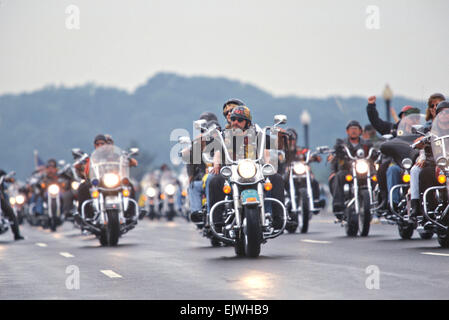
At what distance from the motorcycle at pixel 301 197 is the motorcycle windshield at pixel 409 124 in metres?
4.69

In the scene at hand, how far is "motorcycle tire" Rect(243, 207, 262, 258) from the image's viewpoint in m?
12.9

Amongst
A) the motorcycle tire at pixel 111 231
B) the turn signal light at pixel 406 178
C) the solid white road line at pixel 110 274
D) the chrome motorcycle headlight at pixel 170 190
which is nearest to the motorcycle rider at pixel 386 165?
the turn signal light at pixel 406 178

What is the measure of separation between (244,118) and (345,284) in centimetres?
467

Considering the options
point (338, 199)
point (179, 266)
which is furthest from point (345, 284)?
point (338, 199)

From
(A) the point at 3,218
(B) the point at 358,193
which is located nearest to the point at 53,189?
(A) the point at 3,218

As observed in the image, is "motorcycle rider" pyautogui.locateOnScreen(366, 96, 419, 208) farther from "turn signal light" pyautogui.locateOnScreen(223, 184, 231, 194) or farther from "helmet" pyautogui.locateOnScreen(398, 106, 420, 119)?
"turn signal light" pyautogui.locateOnScreen(223, 184, 231, 194)

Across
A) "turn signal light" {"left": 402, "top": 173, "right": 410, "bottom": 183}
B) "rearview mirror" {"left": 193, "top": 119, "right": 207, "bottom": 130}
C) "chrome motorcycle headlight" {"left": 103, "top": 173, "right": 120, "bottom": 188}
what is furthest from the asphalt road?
"rearview mirror" {"left": 193, "top": 119, "right": 207, "bottom": 130}

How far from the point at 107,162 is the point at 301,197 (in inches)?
176

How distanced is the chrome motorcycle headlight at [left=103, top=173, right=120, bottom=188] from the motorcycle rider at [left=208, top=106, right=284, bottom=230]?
4542 mm

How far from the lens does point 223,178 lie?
1413 cm

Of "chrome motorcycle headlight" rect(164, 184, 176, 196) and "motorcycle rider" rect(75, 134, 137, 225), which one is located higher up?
"motorcycle rider" rect(75, 134, 137, 225)

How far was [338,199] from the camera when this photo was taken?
1898cm

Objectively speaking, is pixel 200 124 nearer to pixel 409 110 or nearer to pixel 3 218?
pixel 409 110

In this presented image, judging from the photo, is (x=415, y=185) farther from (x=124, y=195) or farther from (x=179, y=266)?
(x=124, y=195)
